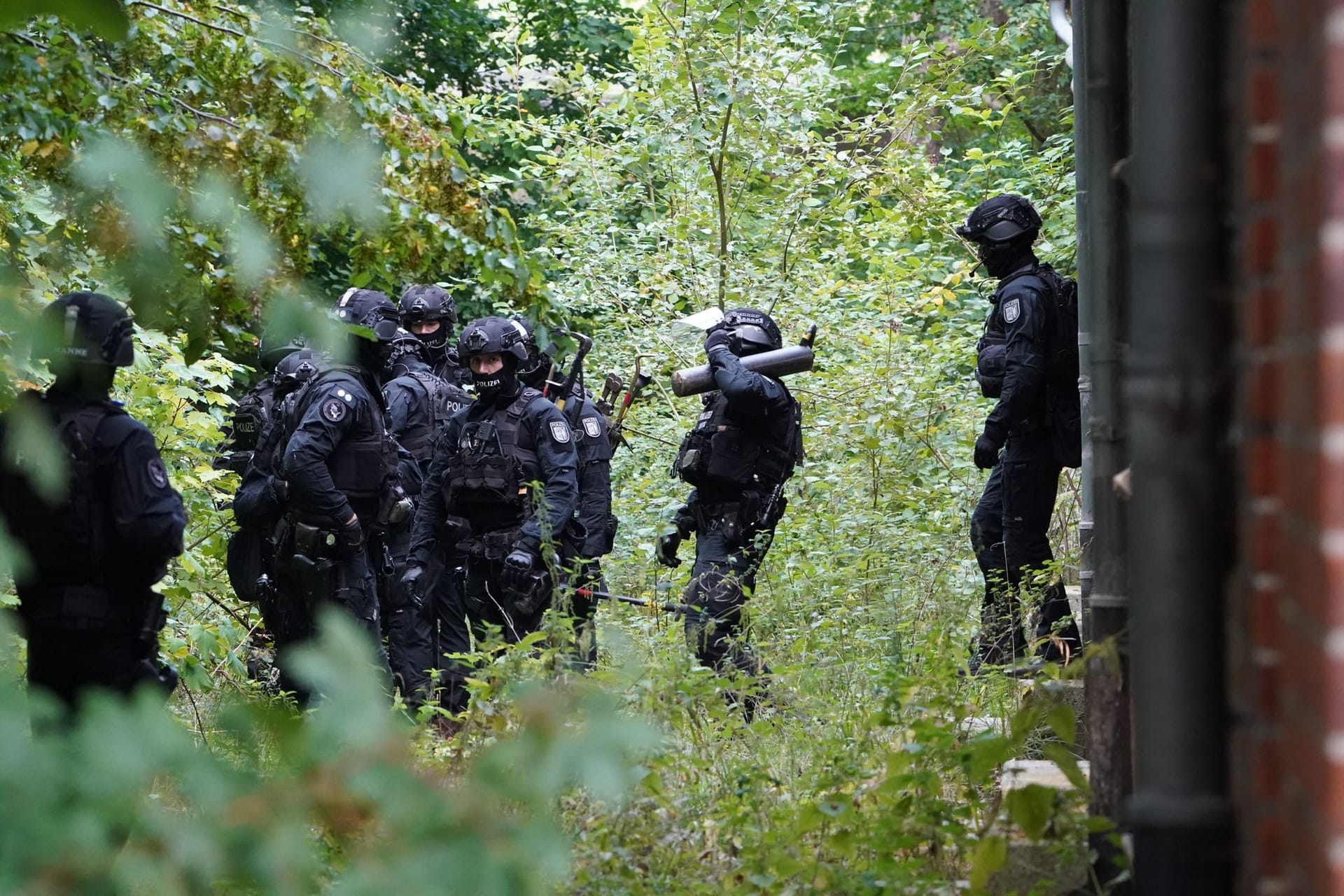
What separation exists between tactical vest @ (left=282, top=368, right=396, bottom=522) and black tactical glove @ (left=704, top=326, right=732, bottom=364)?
1.89 m

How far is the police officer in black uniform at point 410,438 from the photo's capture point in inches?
324

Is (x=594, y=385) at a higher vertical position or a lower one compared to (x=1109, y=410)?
higher

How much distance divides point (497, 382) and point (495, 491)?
64 centimetres

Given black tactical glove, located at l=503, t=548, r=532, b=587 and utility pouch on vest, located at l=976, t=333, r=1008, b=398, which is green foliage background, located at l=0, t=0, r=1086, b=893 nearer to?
black tactical glove, located at l=503, t=548, r=532, b=587

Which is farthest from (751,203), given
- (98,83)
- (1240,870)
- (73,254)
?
(1240,870)

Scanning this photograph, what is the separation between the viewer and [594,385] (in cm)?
1329

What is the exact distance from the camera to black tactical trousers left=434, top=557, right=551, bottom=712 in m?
8.08

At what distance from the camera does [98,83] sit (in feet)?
14.2

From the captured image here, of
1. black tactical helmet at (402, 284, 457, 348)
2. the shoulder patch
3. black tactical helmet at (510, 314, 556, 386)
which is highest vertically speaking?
black tactical helmet at (402, 284, 457, 348)

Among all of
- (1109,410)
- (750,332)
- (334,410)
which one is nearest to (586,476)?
(750,332)

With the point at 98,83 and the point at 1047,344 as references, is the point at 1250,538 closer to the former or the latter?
the point at 98,83

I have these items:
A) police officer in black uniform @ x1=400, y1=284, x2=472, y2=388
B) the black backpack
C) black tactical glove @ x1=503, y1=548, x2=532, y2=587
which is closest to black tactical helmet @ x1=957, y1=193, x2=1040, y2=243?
the black backpack

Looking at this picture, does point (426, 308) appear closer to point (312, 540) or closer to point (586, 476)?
point (586, 476)

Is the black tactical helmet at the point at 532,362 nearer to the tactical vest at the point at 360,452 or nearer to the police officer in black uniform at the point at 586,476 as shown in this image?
the police officer in black uniform at the point at 586,476
